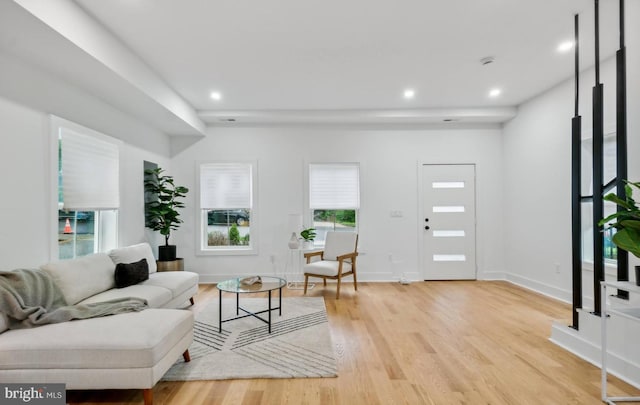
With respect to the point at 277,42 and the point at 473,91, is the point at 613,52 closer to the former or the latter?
the point at 473,91

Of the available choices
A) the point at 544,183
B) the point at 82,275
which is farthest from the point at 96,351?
the point at 544,183

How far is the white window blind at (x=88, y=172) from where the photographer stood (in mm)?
3164

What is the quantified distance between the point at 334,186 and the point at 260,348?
10.6 feet

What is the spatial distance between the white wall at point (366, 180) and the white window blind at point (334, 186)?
0.13 metres

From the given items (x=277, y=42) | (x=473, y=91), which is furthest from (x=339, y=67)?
(x=473, y=91)

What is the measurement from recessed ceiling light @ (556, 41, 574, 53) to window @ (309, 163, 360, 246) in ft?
10.1

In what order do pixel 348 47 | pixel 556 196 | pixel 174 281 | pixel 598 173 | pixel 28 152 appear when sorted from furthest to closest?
1. pixel 556 196
2. pixel 174 281
3. pixel 348 47
4. pixel 28 152
5. pixel 598 173

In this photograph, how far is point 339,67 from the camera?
3602 mm

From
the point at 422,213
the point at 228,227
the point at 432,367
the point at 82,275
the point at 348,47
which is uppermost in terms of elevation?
the point at 348,47

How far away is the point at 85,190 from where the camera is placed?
339 cm

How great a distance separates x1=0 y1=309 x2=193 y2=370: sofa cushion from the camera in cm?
188

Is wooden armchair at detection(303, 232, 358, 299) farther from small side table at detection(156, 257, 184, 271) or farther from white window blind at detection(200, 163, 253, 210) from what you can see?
small side table at detection(156, 257, 184, 271)

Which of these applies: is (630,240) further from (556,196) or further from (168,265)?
(168,265)

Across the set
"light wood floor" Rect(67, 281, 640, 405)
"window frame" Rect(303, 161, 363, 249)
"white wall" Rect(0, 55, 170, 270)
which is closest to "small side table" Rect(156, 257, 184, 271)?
"light wood floor" Rect(67, 281, 640, 405)
